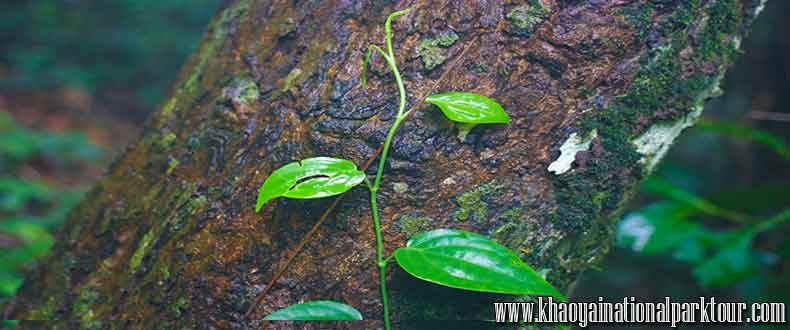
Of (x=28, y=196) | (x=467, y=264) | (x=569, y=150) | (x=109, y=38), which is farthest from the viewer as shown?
(x=109, y=38)

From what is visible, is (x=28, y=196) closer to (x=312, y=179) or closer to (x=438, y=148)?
(x=312, y=179)

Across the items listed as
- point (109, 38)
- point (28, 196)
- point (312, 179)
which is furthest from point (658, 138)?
point (109, 38)

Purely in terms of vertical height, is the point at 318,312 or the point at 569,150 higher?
the point at 569,150

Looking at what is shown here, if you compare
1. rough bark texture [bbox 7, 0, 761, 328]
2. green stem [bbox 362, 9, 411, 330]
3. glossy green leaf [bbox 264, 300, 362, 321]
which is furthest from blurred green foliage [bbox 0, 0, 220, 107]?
glossy green leaf [bbox 264, 300, 362, 321]

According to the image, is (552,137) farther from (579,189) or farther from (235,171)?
(235,171)

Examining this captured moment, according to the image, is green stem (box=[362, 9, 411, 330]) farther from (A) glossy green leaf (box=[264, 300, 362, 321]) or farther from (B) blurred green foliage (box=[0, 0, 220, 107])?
(B) blurred green foliage (box=[0, 0, 220, 107])

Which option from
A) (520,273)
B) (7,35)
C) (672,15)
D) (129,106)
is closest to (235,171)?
(520,273)

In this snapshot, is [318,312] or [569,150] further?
[569,150]
